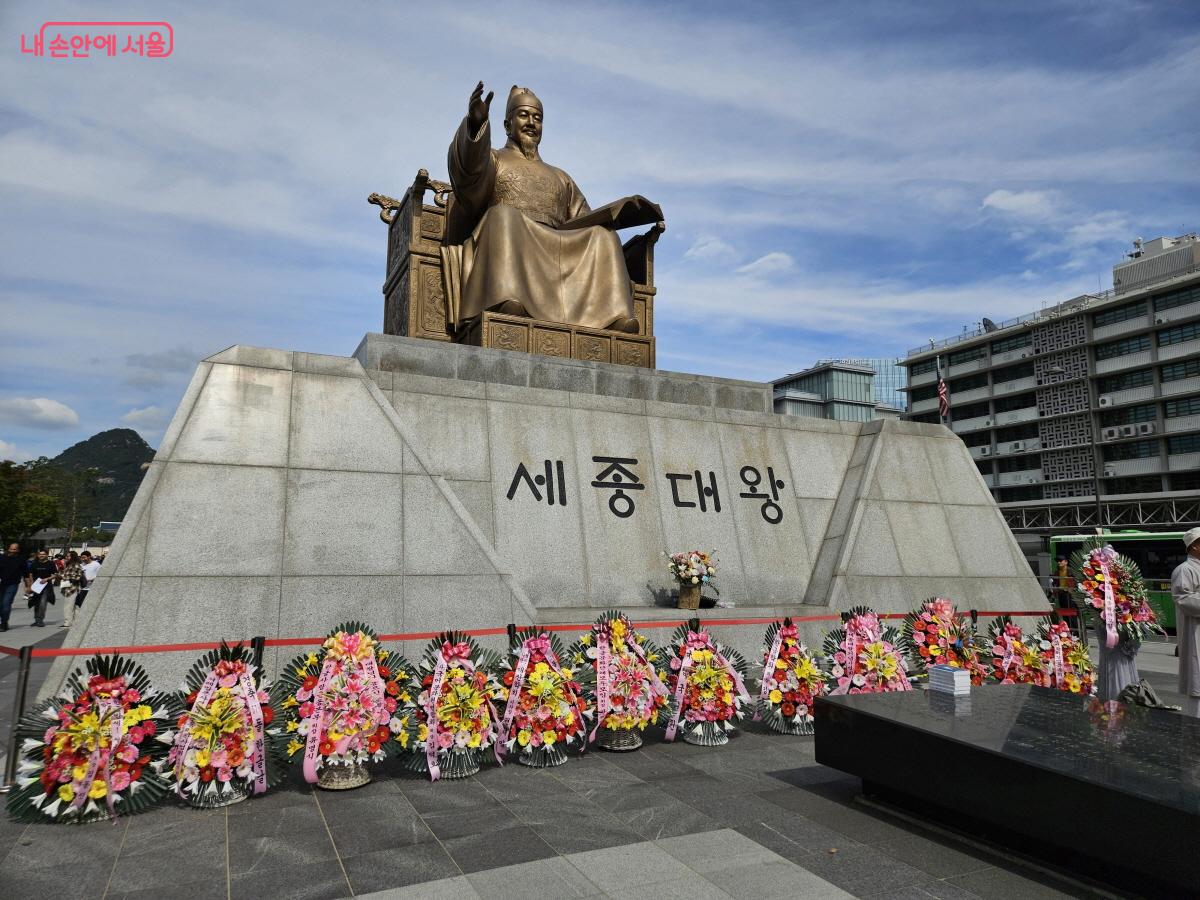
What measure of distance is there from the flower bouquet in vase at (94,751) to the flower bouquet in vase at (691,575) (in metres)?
5.59

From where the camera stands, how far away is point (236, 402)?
26.3 feet

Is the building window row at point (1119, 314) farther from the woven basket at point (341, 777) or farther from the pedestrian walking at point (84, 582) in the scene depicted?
the woven basket at point (341, 777)

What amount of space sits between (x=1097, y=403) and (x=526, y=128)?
168 feet

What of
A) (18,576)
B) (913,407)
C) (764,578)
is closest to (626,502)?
(764,578)

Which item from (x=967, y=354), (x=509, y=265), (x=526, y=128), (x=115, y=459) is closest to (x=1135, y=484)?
(x=967, y=354)

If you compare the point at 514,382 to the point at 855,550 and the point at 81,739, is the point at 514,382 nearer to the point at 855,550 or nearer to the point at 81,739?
the point at 855,550

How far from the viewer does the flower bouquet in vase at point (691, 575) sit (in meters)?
9.01

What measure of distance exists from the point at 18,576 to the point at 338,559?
1015 centimetres

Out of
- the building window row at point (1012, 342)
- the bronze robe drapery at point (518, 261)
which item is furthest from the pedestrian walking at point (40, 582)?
the building window row at point (1012, 342)

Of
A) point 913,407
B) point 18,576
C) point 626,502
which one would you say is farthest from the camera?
point 913,407

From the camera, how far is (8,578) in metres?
13.6

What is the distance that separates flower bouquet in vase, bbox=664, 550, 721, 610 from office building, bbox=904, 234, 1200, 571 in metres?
41.3

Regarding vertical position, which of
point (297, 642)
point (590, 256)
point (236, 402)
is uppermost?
point (590, 256)

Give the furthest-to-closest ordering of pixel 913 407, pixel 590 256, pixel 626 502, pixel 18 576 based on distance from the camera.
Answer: pixel 913 407, pixel 18 576, pixel 590 256, pixel 626 502
